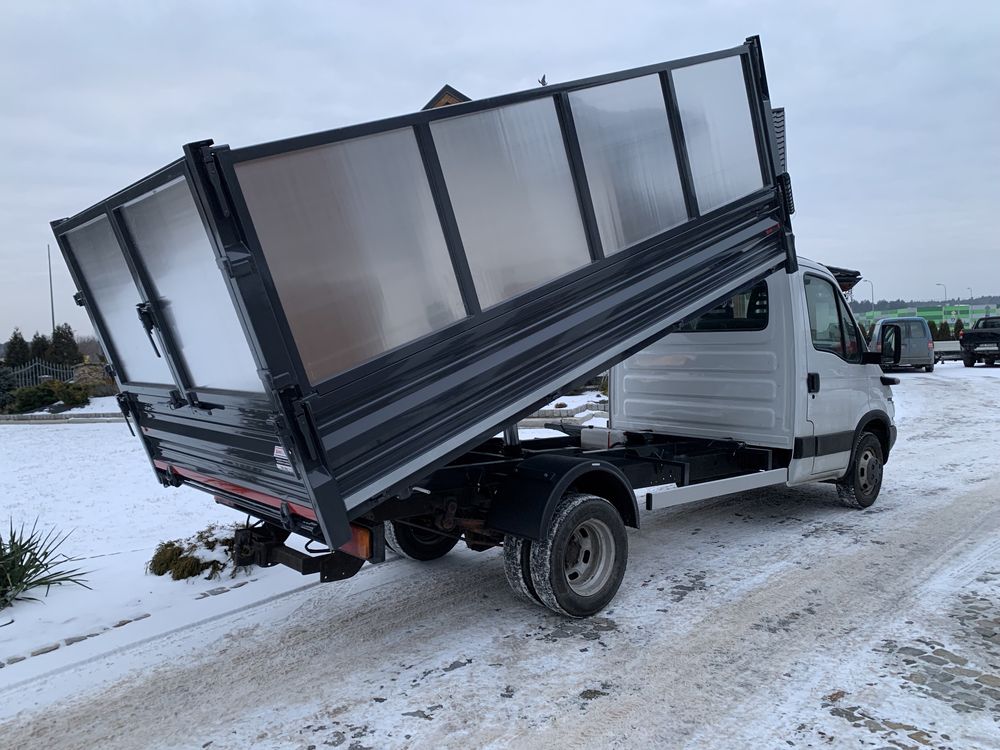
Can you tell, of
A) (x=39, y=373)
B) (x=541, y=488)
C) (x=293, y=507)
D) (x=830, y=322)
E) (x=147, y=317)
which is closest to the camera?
(x=293, y=507)

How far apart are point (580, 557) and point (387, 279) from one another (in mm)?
2281

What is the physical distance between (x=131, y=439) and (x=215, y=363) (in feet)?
37.9

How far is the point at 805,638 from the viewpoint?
13.5 ft

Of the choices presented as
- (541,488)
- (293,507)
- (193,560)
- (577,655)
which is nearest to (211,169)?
(293,507)

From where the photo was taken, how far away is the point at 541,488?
430 cm

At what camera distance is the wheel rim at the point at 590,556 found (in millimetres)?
4590

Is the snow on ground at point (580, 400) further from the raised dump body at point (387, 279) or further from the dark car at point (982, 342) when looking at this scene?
the dark car at point (982, 342)

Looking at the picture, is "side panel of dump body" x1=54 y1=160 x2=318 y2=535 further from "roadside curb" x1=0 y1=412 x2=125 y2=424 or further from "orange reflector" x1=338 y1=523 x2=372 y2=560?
"roadside curb" x1=0 y1=412 x2=125 y2=424

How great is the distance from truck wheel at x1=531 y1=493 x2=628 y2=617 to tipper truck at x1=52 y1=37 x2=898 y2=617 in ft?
0.05

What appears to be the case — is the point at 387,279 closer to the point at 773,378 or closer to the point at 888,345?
the point at 773,378

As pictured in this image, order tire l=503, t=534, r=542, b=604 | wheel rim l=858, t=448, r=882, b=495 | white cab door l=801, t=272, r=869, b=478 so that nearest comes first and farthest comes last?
tire l=503, t=534, r=542, b=604 < white cab door l=801, t=272, r=869, b=478 < wheel rim l=858, t=448, r=882, b=495

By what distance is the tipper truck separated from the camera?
125 inches

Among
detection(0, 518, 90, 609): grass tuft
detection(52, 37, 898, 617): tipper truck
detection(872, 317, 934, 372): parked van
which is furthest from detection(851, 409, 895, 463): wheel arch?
detection(872, 317, 934, 372): parked van

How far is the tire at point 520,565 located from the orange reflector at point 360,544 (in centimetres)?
95
